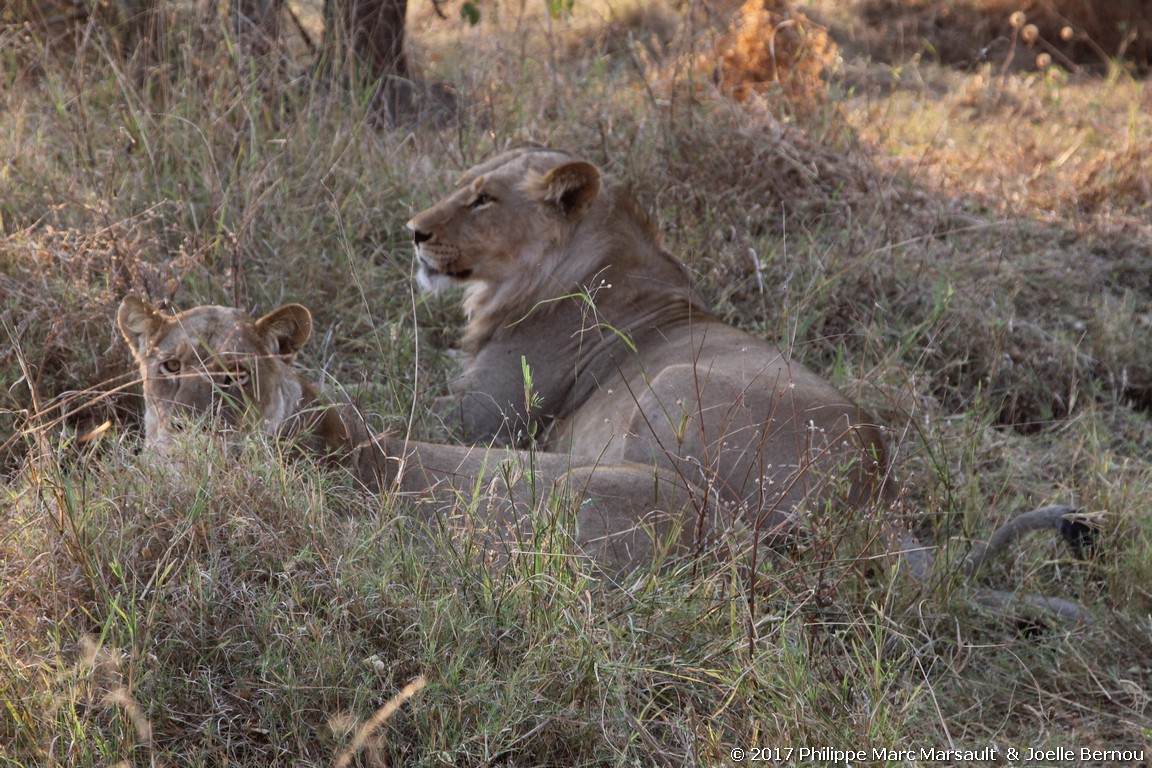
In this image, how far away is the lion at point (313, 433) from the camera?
327cm

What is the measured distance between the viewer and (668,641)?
9.09 feet

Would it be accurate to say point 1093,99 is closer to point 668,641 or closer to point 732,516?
point 732,516

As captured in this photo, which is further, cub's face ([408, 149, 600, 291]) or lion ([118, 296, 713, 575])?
cub's face ([408, 149, 600, 291])

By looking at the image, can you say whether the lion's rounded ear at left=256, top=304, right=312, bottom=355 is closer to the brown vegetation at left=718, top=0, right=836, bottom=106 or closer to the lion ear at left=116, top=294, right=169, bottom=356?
the lion ear at left=116, top=294, right=169, bottom=356

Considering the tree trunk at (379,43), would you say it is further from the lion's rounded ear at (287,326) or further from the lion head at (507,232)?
the lion's rounded ear at (287,326)

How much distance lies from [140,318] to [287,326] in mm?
400

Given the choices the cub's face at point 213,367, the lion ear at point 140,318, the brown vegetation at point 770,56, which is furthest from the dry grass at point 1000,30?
the lion ear at point 140,318

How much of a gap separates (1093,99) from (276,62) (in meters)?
5.27

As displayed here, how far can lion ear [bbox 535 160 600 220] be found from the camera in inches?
184

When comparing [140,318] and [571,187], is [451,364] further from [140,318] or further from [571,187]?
[140,318]

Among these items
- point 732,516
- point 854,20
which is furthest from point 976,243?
point 854,20

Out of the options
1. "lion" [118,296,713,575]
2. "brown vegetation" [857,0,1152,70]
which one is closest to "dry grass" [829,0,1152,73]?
"brown vegetation" [857,0,1152,70]

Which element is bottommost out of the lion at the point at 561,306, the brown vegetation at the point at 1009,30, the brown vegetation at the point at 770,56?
the brown vegetation at the point at 1009,30

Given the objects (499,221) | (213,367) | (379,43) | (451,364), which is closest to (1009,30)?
(379,43)
